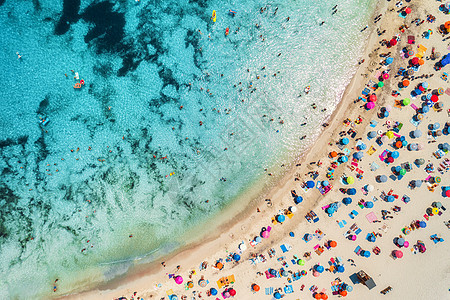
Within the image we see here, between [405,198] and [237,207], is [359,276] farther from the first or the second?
[237,207]

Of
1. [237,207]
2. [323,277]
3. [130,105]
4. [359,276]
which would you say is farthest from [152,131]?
[359,276]

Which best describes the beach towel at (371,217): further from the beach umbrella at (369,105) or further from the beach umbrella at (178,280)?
the beach umbrella at (178,280)

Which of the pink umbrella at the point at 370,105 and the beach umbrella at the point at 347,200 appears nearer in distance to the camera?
the beach umbrella at the point at 347,200

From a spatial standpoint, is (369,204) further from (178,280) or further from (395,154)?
(178,280)

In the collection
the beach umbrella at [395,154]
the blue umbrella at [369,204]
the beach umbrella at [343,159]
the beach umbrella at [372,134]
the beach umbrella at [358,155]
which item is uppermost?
the beach umbrella at [372,134]

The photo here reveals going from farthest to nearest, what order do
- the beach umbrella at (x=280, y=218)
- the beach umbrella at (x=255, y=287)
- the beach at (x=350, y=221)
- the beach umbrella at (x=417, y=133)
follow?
the beach umbrella at (x=417, y=133)
the beach umbrella at (x=280, y=218)
the beach at (x=350, y=221)
the beach umbrella at (x=255, y=287)

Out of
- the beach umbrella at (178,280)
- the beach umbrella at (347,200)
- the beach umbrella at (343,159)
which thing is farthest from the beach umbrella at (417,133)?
the beach umbrella at (178,280)

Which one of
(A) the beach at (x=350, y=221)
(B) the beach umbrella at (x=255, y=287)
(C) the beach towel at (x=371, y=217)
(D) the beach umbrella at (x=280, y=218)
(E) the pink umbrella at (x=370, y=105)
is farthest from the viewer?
(E) the pink umbrella at (x=370, y=105)

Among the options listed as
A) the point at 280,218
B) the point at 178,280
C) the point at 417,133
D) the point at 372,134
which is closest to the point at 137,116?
the point at 178,280

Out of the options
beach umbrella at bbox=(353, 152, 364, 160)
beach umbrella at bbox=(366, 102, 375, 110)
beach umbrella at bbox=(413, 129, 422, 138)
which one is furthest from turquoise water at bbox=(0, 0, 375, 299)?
beach umbrella at bbox=(413, 129, 422, 138)
